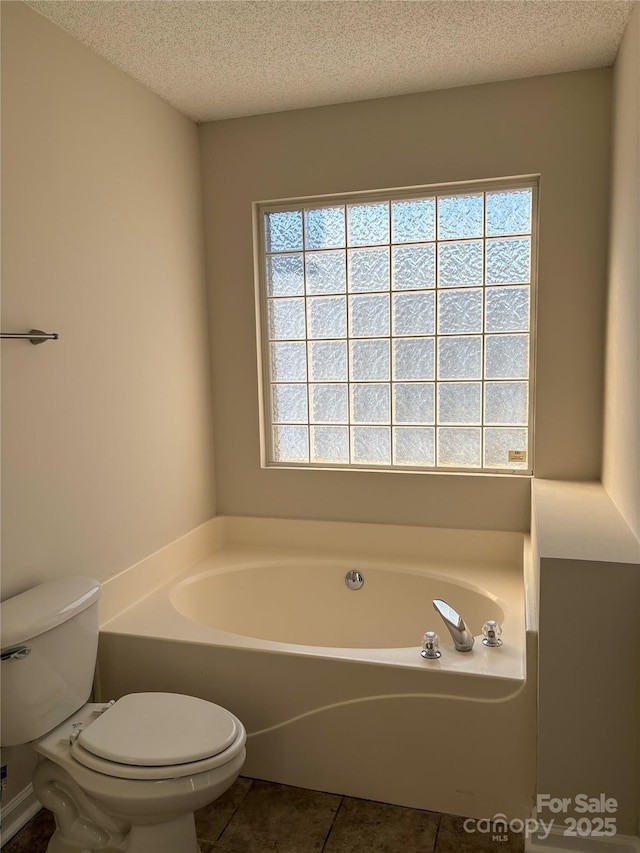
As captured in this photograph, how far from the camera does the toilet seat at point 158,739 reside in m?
1.62

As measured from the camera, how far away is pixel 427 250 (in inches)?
112

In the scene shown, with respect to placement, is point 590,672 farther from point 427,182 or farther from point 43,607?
point 427,182

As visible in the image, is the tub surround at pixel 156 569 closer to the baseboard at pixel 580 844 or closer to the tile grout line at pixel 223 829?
the tile grout line at pixel 223 829

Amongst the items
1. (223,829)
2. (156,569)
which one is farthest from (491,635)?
(156,569)

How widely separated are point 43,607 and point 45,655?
13 centimetres

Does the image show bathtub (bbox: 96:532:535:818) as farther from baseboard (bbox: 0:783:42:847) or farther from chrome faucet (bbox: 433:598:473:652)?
baseboard (bbox: 0:783:42:847)

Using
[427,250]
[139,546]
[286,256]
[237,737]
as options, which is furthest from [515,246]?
[237,737]

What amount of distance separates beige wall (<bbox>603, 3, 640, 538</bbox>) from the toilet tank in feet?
5.33

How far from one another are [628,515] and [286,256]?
187 cm

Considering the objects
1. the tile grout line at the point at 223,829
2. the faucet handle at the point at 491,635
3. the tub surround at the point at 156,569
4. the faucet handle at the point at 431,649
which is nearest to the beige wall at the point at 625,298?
the faucet handle at the point at 491,635

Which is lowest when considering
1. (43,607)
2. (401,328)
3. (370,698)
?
(370,698)

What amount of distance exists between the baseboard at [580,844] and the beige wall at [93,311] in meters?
1.62

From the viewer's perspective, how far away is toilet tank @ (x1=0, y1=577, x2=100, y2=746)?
171cm

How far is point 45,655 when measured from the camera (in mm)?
1782
